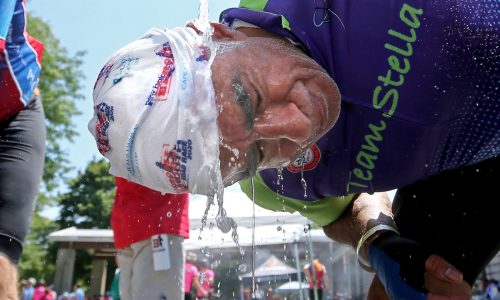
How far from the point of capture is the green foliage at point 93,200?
28.4 meters

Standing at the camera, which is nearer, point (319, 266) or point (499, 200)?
point (499, 200)

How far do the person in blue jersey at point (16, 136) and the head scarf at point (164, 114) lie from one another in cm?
88

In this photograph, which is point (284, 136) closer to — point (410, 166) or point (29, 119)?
point (410, 166)

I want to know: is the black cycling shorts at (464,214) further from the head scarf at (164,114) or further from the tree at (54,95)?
the tree at (54,95)

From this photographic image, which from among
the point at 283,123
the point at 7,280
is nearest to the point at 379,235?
the point at 283,123

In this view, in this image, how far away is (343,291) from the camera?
12.0 meters

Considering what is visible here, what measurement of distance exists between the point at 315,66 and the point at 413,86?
0.29m

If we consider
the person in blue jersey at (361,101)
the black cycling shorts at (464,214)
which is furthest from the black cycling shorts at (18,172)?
the black cycling shorts at (464,214)

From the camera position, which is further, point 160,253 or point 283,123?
point 160,253

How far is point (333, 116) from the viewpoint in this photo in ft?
4.63

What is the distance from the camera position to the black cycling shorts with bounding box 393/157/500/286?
73.3 inches

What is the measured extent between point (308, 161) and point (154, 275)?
170 centimetres

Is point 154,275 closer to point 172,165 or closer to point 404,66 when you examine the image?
point 172,165

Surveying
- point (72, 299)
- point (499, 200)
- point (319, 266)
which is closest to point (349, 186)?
point (499, 200)
